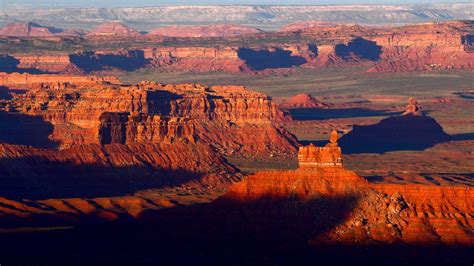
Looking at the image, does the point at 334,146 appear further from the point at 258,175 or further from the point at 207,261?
the point at 207,261

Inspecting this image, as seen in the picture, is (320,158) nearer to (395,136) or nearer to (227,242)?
(227,242)

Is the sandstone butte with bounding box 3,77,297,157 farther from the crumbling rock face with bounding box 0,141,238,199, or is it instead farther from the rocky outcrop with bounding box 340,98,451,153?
the rocky outcrop with bounding box 340,98,451,153

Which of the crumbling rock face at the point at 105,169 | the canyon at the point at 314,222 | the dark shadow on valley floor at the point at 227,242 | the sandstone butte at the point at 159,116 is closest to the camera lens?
the dark shadow on valley floor at the point at 227,242

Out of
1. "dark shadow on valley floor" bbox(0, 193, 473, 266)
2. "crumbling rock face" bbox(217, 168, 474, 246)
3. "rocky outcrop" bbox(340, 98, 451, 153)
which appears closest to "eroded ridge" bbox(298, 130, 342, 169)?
"crumbling rock face" bbox(217, 168, 474, 246)

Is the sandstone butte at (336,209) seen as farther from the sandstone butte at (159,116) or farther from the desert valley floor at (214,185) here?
the sandstone butte at (159,116)

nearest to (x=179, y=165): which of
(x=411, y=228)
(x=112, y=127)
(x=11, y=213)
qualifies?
(x=112, y=127)

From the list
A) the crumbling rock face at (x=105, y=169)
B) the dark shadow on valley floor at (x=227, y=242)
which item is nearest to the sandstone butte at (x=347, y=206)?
the dark shadow on valley floor at (x=227, y=242)
